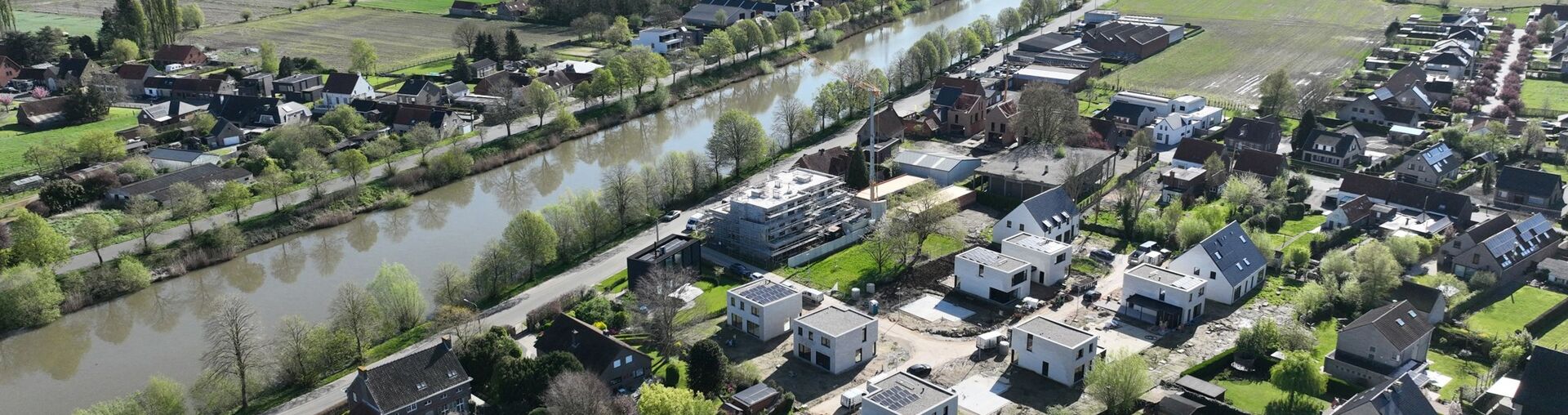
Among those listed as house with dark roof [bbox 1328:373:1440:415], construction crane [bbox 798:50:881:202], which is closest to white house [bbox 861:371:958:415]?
house with dark roof [bbox 1328:373:1440:415]

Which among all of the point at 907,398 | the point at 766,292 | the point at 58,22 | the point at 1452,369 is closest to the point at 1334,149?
the point at 1452,369

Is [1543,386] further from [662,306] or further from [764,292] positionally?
[662,306]

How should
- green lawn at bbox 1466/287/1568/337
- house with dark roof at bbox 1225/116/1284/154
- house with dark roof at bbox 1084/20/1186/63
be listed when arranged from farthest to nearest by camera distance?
house with dark roof at bbox 1084/20/1186/63, house with dark roof at bbox 1225/116/1284/154, green lawn at bbox 1466/287/1568/337

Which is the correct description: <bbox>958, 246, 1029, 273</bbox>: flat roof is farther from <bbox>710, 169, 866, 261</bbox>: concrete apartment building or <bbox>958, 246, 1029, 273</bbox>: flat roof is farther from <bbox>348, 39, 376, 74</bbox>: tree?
<bbox>348, 39, 376, 74</bbox>: tree

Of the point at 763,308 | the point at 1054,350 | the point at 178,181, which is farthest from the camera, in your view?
the point at 178,181

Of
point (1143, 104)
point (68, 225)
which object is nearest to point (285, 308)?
point (68, 225)

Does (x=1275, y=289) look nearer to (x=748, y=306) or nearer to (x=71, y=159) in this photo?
(x=748, y=306)
